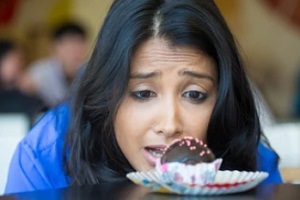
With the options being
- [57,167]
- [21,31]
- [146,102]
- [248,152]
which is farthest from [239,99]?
[21,31]

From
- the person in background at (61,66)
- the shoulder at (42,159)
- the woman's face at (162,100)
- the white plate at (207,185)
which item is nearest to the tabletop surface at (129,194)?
the white plate at (207,185)

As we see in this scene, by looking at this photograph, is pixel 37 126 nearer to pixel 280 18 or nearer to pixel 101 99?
pixel 101 99

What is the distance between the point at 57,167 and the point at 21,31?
176 inches

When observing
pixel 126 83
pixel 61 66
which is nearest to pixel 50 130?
pixel 126 83

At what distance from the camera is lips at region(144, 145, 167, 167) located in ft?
4.51

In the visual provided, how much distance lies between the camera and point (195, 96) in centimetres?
141

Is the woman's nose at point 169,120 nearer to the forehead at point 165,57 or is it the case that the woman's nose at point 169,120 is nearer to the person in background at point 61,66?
the forehead at point 165,57

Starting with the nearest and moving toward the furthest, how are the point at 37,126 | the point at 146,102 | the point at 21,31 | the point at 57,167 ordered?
the point at 146,102 → the point at 57,167 → the point at 37,126 → the point at 21,31

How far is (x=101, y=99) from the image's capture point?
4.94 feet

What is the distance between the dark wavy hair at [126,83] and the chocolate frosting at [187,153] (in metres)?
0.25

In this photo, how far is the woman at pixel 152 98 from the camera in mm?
1389

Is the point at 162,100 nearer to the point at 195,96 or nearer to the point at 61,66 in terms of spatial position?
the point at 195,96

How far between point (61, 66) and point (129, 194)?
371 cm

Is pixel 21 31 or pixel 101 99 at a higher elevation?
pixel 21 31
